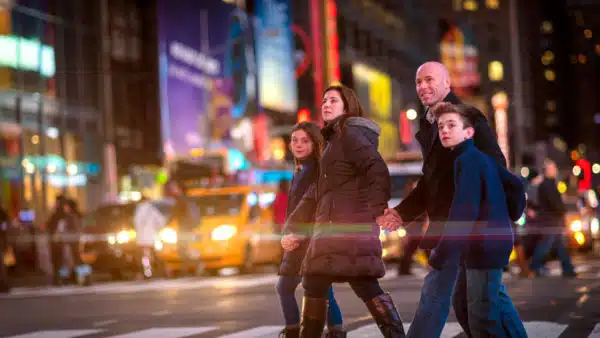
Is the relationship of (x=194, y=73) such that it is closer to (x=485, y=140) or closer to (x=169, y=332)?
(x=169, y=332)

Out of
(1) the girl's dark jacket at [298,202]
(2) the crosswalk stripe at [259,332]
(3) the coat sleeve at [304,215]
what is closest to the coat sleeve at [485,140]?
(3) the coat sleeve at [304,215]

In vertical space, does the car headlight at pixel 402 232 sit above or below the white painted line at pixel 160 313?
above

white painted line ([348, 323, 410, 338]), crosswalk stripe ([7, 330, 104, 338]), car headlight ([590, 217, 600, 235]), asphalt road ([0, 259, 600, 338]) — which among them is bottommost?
asphalt road ([0, 259, 600, 338])

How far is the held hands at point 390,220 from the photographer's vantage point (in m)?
8.32

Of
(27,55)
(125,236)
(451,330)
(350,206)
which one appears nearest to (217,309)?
(451,330)

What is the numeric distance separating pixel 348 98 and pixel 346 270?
1.11 metres

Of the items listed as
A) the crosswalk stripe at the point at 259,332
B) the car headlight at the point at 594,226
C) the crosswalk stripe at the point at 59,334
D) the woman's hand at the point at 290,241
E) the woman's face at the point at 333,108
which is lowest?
the crosswalk stripe at the point at 59,334

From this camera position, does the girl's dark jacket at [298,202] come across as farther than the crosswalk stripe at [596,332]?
No

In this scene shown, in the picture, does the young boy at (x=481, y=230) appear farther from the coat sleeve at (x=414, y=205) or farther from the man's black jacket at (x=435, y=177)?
the coat sleeve at (x=414, y=205)

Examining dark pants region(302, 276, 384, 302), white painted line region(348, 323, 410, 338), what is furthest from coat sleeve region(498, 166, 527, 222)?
white painted line region(348, 323, 410, 338)

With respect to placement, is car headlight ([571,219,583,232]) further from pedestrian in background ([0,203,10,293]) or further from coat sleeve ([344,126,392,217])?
coat sleeve ([344,126,392,217])

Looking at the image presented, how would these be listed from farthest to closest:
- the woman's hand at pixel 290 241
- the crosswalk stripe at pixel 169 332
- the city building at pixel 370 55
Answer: the city building at pixel 370 55
the crosswalk stripe at pixel 169 332
the woman's hand at pixel 290 241

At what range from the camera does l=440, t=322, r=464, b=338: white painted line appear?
36.9 feet

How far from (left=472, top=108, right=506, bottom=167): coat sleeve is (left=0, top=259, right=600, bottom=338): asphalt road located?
3268 mm
